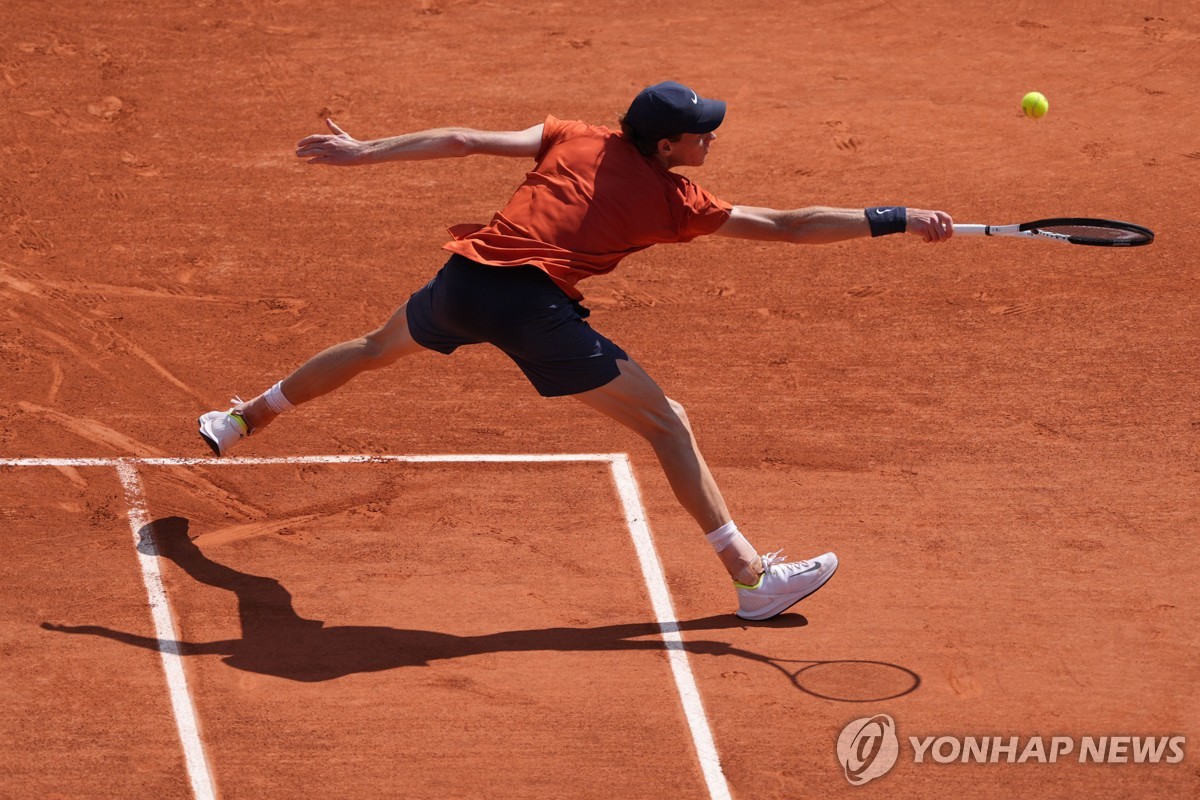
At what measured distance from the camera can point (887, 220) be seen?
20.7 ft

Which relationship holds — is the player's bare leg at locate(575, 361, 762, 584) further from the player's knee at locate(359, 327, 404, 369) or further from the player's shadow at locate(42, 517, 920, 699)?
the player's knee at locate(359, 327, 404, 369)

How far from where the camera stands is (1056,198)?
9.89 metres

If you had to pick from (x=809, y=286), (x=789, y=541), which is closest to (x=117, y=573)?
(x=789, y=541)

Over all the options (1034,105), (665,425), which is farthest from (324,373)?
(1034,105)

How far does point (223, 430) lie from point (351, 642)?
54.2 inches

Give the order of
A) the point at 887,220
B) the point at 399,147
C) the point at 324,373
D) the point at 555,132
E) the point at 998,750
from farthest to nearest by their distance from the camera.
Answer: the point at 324,373 → the point at 555,132 → the point at 887,220 → the point at 399,147 → the point at 998,750

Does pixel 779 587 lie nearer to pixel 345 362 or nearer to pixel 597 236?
pixel 597 236

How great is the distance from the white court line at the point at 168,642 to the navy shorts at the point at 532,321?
183 centimetres

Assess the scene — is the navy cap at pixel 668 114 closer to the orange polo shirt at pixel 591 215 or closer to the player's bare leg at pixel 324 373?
the orange polo shirt at pixel 591 215

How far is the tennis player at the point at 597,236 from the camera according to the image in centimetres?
612

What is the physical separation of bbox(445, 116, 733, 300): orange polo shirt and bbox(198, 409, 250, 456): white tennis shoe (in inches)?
64.6

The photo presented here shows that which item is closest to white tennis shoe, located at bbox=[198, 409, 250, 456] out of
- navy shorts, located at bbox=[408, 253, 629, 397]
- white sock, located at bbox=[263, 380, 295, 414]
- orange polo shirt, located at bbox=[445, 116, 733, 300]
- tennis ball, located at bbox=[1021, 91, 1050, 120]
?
white sock, located at bbox=[263, 380, 295, 414]

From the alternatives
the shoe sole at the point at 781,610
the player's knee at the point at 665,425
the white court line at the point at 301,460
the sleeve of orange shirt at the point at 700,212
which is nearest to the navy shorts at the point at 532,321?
the player's knee at the point at 665,425

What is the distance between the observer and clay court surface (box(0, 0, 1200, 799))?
5930 mm
